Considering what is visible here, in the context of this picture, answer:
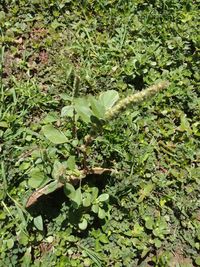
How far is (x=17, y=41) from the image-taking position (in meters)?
3.53

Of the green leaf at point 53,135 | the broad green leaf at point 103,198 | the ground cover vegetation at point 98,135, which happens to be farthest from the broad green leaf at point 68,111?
the broad green leaf at point 103,198

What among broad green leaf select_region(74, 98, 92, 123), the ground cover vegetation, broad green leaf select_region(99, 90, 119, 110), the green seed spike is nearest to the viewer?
the green seed spike

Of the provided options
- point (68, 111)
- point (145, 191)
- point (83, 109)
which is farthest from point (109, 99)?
point (145, 191)

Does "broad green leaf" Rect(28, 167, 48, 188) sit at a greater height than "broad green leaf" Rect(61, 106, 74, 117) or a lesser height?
lesser

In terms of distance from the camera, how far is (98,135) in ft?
9.71

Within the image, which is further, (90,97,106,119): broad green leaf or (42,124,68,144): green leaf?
(42,124,68,144): green leaf

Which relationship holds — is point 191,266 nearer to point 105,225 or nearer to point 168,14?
point 105,225

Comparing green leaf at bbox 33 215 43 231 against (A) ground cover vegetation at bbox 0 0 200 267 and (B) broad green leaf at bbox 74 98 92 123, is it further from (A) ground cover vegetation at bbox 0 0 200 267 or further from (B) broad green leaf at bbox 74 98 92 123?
(B) broad green leaf at bbox 74 98 92 123

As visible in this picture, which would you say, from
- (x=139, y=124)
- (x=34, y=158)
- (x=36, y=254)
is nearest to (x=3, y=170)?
(x=34, y=158)

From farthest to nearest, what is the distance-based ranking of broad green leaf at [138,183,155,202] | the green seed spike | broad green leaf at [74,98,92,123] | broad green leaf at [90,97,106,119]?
broad green leaf at [138,183,155,202] → broad green leaf at [74,98,92,123] → broad green leaf at [90,97,106,119] → the green seed spike

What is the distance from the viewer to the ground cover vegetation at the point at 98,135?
2.69 m

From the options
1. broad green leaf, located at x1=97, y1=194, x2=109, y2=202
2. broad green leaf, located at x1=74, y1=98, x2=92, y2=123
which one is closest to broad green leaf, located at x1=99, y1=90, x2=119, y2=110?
broad green leaf, located at x1=74, y1=98, x2=92, y2=123

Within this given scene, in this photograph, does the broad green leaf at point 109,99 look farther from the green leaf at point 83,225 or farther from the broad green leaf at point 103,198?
the green leaf at point 83,225

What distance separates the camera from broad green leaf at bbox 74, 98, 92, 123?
2.45 m
